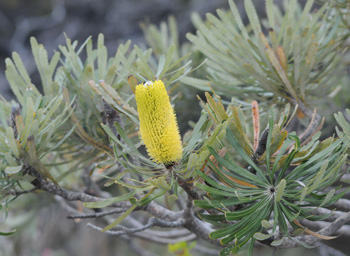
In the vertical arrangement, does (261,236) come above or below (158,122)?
below

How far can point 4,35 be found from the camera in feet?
7.52

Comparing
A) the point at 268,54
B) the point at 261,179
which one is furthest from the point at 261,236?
the point at 268,54

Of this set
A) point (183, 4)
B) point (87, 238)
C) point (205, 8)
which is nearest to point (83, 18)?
point (183, 4)

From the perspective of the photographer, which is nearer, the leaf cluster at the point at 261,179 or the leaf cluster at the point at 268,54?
the leaf cluster at the point at 261,179

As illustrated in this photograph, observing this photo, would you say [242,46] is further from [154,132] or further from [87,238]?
[87,238]

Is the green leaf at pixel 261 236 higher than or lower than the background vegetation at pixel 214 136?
lower

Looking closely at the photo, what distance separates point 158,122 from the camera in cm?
32

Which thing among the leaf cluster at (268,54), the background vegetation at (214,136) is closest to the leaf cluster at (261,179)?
the background vegetation at (214,136)

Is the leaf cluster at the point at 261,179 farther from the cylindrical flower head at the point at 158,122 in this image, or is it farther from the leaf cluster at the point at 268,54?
the leaf cluster at the point at 268,54

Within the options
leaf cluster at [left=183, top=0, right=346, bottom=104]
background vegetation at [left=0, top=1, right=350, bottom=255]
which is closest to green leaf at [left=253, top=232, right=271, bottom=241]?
background vegetation at [left=0, top=1, right=350, bottom=255]

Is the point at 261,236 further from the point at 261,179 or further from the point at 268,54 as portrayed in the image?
the point at 268,54

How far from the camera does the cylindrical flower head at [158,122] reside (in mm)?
316

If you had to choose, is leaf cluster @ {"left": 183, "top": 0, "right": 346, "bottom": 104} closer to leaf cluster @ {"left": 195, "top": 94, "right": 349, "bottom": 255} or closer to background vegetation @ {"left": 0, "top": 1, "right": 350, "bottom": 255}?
background vegetation @ {"left": 0, "top": 1, "right": 350, "bottom": 255}

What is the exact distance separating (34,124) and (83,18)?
1.78 meters
